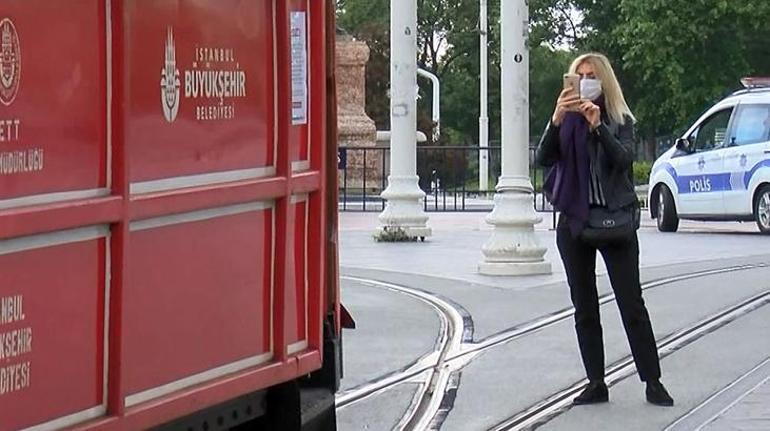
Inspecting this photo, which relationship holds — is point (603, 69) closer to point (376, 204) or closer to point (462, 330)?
point (462, 330)

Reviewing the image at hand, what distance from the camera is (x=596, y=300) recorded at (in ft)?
28.3

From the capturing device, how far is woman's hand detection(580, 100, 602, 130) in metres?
8.21

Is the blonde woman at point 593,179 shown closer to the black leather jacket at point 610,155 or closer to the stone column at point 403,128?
the black leather jacket at point 610,155

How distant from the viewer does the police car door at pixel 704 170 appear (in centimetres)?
2250

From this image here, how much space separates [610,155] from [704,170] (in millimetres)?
14812

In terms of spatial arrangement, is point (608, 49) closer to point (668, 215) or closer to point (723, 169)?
point (668, 215)

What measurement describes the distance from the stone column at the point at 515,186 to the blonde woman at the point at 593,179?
6.70 metres

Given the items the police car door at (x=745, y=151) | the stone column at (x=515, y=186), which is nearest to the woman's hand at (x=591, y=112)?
the stone column at (x=515, y=186)

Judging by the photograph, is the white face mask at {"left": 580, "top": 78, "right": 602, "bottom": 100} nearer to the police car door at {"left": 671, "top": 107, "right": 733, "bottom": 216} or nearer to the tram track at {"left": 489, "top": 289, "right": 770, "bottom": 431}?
the tram track at {"left": 489, "top": 289, "right": 770, "bottom": 431}

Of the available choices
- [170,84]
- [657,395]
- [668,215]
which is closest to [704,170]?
[668,215]

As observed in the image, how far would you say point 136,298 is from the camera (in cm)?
462

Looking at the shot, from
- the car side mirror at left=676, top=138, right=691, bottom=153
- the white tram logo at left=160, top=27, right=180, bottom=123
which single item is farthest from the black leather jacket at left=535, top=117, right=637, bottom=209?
the car side mirror at left=676, top=138, right=691, bottom=153

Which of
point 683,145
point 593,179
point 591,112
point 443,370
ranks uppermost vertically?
point 591,112

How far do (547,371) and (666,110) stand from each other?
47745 mm
